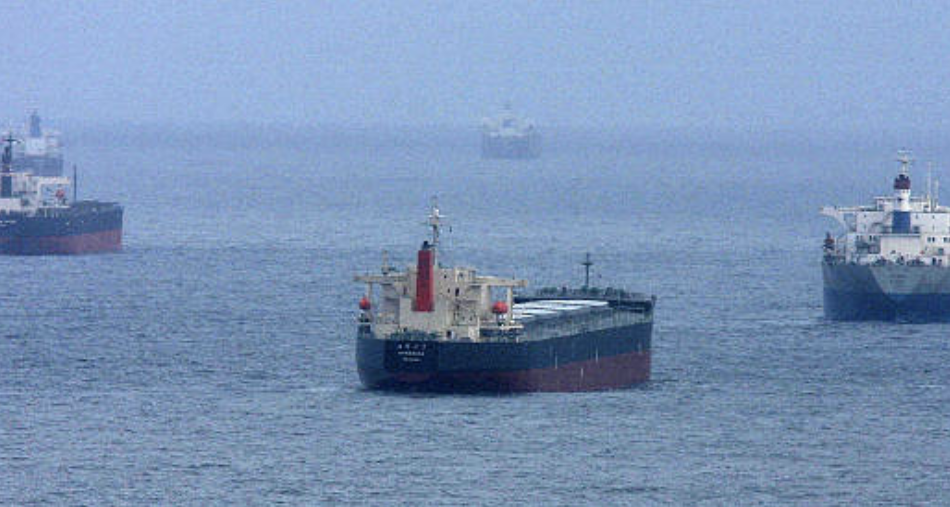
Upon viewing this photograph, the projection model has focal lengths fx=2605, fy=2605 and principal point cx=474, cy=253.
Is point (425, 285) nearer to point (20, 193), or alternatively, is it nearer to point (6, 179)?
point (6, 179)

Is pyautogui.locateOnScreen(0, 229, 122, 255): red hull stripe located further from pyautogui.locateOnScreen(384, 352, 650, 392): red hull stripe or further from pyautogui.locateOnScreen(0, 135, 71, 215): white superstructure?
pyautogui.locateOnScreen(384, 352, 650, 392): red hull stripe

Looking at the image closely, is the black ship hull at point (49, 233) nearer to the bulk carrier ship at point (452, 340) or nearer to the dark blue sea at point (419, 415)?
the dark blue sea at point (419, 415)

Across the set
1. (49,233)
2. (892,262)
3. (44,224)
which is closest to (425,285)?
(892,262)

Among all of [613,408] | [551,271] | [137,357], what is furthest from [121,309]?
[613,408]

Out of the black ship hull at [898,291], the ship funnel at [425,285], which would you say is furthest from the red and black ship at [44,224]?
the ship funnel at [425,285]

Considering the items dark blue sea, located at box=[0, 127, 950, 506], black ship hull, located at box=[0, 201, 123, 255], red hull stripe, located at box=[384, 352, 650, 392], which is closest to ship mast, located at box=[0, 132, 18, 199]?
black ship hull, located at box=[0, 201, 123, 255]

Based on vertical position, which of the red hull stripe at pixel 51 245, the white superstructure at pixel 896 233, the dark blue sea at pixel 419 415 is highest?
the white superstructure at pixel 896 233
